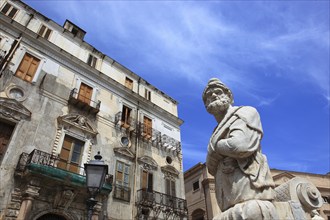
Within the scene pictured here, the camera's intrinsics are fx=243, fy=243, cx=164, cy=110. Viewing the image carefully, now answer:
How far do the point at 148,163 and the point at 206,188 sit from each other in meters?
9.30

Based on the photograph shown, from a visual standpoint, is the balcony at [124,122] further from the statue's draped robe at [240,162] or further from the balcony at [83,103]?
the statue's draped robe at [240,162]

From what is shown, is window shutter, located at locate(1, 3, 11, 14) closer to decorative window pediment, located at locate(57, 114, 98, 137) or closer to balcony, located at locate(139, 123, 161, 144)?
decorative window pediment, located at locate(57, 114, 98, 137)

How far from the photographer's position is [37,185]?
1037cm

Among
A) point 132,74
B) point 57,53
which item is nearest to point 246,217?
point 57,53

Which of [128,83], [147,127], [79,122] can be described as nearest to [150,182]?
[147,127]

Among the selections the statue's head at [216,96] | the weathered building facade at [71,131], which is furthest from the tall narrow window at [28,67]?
the statue's head at [216,96]

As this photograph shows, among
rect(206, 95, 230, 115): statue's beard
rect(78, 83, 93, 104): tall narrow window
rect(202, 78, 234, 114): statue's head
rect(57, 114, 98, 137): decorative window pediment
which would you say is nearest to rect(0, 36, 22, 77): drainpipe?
rect(57, 114, 98, 137): decorative window pediment

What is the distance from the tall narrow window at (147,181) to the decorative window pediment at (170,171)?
1.26 metres

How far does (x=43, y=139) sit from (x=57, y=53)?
5735 mm

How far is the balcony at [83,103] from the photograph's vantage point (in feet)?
46.0

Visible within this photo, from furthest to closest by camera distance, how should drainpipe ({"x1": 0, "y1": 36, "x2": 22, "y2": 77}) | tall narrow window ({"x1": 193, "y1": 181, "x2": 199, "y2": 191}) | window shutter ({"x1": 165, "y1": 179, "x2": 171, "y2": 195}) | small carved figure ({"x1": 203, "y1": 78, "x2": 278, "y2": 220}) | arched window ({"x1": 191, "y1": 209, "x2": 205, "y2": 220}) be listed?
tall narrow window ({"x1": 193, "y1": 181, "x2": 199, "y2": 191})
arched window ({"x1": 191, "y1": 209, "x2": 205, "y2": 220})
window shutter ({"x1": 165, "y1": 179, "x2": 171, "y2": 195})
drainpipe ({"x1": 0, "y1": 36, "x2": 22, "y2": 77})
small carved figure ({"x1": 203, "y1": 78, "x2": 278, "y2": 220})

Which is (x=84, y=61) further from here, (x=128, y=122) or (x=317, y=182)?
(x=317, y=182)

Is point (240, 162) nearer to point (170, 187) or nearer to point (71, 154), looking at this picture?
point (71, 154)

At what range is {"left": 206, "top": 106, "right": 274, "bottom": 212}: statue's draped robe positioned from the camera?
2.01 meters
